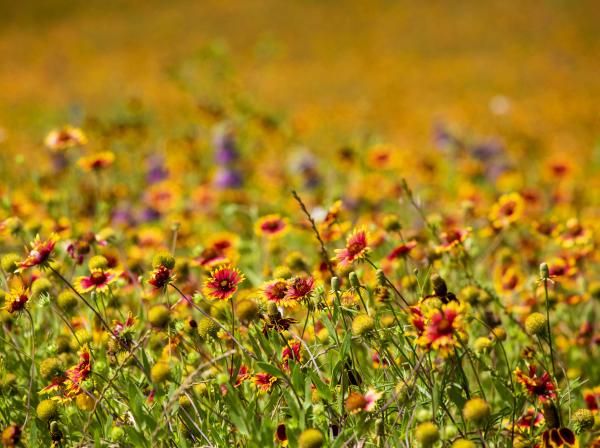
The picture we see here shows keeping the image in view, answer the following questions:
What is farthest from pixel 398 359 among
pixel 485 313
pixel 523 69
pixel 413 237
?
pixel 523 69

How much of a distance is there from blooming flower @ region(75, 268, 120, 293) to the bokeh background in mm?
2891

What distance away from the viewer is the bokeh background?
6.15 meters

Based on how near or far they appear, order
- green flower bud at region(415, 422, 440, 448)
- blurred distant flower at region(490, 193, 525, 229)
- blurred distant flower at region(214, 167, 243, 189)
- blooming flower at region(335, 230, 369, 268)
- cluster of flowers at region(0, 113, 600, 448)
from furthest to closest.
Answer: blurred distant flower at region(214, 167, 243, 189) → blurred distant flower at region(490, 193, 525, 229) → blooming flower at region(335, 230, 369, 268) → cluster of flowers at region(0, 113, 600, 448) → green flower bud at region(415, 422, 440, 448)

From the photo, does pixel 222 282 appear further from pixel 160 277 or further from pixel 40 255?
pixel 40 255

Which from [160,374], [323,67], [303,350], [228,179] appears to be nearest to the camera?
[160,374]

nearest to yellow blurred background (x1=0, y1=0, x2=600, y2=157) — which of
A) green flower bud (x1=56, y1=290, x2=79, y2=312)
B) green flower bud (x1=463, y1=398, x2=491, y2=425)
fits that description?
green flower bud (x1=56, y1=290, x2=79, y2=312)

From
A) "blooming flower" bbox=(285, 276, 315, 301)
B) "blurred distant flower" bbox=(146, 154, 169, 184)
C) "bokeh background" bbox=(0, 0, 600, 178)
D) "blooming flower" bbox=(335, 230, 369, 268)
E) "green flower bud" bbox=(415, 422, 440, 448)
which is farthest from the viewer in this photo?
"bokeh background" bbox=(0, 0, 600, 178)

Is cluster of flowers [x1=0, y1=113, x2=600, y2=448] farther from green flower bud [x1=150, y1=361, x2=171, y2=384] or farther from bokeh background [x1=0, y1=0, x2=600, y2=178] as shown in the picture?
bokeh background [x1=0, y1=0, x2=600, y2=178]

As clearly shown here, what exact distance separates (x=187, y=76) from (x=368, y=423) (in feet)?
14.6

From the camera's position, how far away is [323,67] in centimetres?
1227

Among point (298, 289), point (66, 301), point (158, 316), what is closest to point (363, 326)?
point (298, 289)

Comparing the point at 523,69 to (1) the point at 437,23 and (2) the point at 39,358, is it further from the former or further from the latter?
(2) the point at 39,358

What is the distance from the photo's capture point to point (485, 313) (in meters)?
1.67

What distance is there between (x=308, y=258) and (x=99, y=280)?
1034mm
